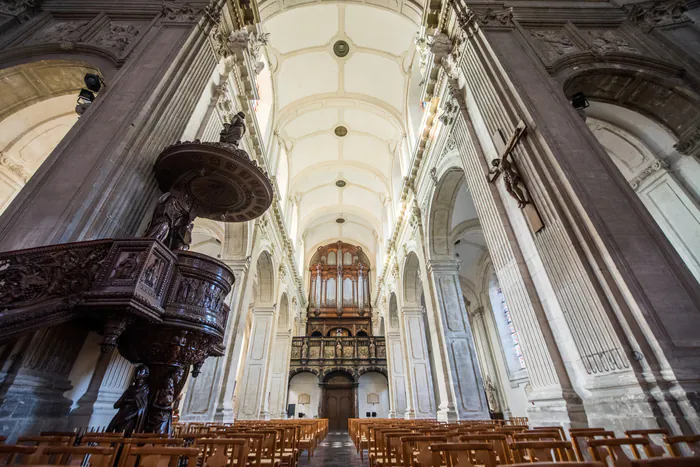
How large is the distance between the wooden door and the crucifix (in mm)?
16956

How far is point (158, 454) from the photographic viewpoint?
1742 millimetres

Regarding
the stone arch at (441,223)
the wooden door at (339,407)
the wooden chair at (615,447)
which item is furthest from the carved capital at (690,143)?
the wooden door at (339,407)

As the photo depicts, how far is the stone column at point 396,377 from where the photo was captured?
540 inches

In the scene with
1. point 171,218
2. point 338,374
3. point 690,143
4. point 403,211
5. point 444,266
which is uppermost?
point 403,211

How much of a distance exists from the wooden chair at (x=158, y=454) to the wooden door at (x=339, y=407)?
707 inches

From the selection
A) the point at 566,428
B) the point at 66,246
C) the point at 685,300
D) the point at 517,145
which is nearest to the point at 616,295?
the point at 685,300

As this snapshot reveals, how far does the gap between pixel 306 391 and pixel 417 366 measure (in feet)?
32.4

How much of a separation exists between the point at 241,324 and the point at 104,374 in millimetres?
4850

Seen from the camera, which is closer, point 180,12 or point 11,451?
point 11,451

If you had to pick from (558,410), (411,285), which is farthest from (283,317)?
(558,410)

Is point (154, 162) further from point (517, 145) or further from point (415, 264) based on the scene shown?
point (415, 264)

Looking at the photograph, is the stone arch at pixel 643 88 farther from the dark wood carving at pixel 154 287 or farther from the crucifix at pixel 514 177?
the dark wood carving at pixel 154 287

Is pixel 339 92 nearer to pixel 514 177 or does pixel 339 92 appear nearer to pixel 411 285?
pixel 411 285

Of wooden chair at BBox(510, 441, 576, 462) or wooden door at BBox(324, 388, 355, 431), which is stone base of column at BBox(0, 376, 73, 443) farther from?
wooden door at BBox(324, 388, 355, 431)
